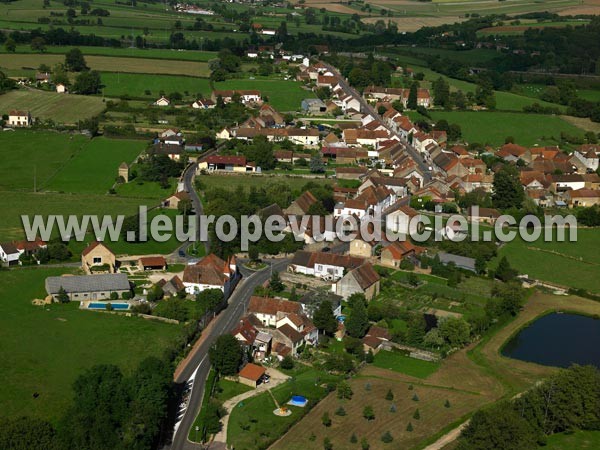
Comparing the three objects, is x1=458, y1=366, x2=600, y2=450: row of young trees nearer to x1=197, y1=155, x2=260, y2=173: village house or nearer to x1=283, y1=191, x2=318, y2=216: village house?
x1=283, y1=191, x2=318, y2=216: village house

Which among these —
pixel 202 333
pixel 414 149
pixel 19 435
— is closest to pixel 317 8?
pixel 414 149

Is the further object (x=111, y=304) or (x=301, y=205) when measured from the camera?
(x=301, y=205)

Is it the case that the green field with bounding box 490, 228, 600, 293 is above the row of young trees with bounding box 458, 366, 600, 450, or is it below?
below

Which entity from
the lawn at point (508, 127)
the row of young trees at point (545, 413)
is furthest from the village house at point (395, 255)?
Answer: the lawn at point (508, 127)

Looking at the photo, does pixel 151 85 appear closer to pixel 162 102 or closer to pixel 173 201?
pixel 162 102

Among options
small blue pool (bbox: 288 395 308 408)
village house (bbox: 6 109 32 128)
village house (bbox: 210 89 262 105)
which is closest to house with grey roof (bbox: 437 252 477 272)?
small blue pool (bbox: 288 395 308 408)

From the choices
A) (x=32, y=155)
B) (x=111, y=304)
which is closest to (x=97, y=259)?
(x=111, y=304)
